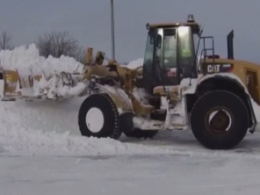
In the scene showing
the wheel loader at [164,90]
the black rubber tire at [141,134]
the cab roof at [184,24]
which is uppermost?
the cab roof at [184,24]

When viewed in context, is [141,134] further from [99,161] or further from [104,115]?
[99,161]

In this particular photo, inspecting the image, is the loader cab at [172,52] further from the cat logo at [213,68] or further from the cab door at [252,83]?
the cab door at [252,83]

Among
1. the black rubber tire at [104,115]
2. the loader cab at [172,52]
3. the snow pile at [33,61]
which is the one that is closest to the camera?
the loader cab at [172,52]

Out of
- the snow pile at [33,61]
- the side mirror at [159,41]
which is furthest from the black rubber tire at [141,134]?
the side mirror at [159,41]

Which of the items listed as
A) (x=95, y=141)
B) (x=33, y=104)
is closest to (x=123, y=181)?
(x=95, y=141)

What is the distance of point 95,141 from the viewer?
524 inches

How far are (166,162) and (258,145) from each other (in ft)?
12.8

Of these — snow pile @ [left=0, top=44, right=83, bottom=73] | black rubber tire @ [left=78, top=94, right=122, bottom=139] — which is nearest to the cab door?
black rubber tire @ [left=78, top=94, right=122, bottom=139]

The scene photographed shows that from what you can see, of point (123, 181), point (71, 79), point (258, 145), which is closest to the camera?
point (123, 181)

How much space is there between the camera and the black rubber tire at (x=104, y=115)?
46.4ft

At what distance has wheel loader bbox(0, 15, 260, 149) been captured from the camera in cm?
1316

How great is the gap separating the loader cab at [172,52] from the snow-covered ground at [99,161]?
1565 mm

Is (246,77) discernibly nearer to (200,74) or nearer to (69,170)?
(200,74)

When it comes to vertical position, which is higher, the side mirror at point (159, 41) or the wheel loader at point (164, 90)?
the side mirror at point (159, 41)
